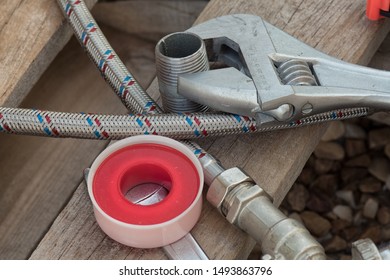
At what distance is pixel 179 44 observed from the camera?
3.51 feet

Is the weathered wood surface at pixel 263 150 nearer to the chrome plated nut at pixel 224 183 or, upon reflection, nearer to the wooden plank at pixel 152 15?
the chrome plated nut at pixel 224 183

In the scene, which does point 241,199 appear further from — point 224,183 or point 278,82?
point 278,82

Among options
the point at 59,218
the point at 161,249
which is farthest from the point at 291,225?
the point at 59,218

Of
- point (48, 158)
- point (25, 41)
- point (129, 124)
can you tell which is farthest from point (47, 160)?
point (129, 124)

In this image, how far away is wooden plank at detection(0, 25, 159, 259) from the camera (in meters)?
1.35

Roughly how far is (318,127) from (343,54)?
0.13 m

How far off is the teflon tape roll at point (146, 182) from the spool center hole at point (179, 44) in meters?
0.14

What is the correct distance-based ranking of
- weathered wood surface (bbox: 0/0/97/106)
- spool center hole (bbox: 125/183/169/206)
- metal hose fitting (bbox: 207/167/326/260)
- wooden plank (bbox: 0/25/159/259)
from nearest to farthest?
metal hose fitting (bbox: 207/167/326/260) → spool center hole (bbox: 125/183/169/206) → weathered wood surface (bbox: 0/0/97/106) → wooden plank (bbox: 0/25/159/259)

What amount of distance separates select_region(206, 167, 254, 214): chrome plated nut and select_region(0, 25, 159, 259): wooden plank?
47 cm

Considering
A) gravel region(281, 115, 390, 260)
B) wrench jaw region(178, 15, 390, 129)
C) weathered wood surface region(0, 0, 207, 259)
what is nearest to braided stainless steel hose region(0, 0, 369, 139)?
wrench jaw region(178, 15, 390, 129)

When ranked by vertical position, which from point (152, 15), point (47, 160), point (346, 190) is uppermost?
point (152, 15)

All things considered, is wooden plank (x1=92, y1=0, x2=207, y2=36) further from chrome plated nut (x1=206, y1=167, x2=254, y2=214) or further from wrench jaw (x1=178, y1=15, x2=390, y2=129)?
chrome plated nut (x1=206, y1=167, x2=254, y2=214)

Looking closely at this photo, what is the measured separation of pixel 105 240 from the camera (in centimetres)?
99

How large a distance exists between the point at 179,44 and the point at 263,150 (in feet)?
0.67
